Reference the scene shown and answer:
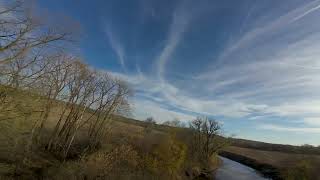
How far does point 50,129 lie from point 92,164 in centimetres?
2238

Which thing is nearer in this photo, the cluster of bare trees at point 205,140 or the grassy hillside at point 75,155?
the grassy hillside at point 75,155

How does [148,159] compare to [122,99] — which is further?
[122,99]

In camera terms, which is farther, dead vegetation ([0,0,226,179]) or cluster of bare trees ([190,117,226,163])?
cluster of bare trees ([190,117,226,163])

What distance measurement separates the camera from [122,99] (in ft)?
151

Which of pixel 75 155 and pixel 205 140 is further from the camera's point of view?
pixel 205 140

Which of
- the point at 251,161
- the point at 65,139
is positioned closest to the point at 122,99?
the point at 65,139

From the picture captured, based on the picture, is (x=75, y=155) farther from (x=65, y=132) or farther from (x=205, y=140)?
(x=205, y=140)

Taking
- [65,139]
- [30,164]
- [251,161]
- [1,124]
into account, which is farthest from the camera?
[251,161]

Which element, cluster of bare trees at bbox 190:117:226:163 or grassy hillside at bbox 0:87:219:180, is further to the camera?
cluster of bare trees at bbox 190:117:226:163

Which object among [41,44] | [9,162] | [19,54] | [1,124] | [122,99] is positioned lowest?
[9,162]

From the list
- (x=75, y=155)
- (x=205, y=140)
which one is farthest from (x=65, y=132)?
(x=205, y=140)

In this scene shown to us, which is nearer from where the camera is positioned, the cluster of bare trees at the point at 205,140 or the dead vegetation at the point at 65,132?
the dead vegetation at the point at 65,132

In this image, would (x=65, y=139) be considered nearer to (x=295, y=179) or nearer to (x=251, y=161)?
(x=295, y=179)

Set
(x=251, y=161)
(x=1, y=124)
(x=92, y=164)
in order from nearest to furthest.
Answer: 1. (x=1, y=124)
2. (x=92, y=164)
3. (x=251, y=161)
